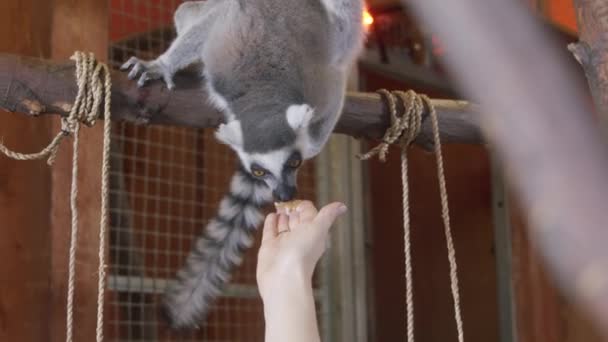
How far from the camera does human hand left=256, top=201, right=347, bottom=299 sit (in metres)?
1.33

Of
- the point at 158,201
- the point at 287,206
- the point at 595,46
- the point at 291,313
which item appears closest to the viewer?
the point at 595,46

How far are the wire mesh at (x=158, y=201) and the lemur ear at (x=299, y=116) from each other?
1345 millimetres

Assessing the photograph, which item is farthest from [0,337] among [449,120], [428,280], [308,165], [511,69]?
[428,280]

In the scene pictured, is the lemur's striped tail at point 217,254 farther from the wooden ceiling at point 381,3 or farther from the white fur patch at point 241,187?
the wooden ceiling at point 381,3

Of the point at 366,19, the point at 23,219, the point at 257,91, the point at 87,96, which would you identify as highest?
the point at 366,19

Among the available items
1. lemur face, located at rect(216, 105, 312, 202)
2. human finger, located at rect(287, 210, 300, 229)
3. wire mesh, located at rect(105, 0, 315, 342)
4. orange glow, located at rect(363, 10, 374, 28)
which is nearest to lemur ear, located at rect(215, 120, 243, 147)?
lemur face, located at rect(216, 105, 312, 202)

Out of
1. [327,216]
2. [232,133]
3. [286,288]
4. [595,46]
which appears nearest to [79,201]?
[232,133]

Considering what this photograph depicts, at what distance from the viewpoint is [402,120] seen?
1.98 meters

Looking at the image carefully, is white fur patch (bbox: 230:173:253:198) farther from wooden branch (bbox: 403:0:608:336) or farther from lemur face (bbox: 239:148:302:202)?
wooden branch (bbox: 403:0:608:336)

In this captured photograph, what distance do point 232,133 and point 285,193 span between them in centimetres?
20

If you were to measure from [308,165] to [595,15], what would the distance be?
2708 millimetres

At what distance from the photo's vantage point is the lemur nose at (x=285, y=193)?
6.47 ft

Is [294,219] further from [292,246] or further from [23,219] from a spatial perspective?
[23,219]

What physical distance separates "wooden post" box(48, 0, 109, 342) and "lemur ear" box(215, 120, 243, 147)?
645 millimetres
